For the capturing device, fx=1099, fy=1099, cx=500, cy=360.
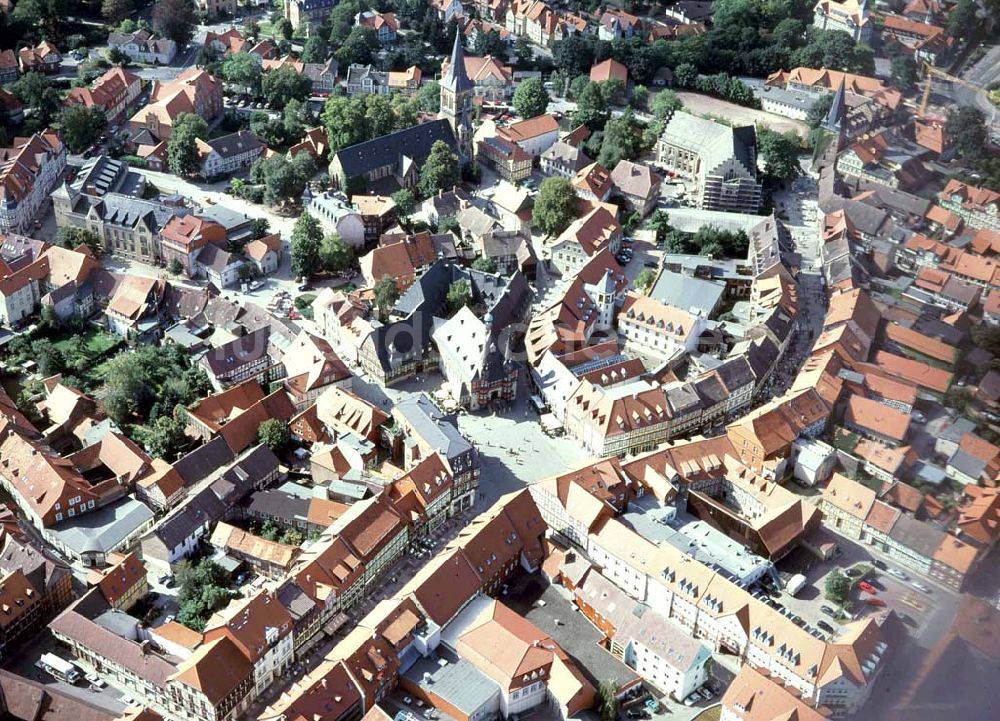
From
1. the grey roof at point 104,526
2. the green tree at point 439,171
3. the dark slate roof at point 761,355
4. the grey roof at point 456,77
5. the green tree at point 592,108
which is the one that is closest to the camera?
the grey roof at point 104,526

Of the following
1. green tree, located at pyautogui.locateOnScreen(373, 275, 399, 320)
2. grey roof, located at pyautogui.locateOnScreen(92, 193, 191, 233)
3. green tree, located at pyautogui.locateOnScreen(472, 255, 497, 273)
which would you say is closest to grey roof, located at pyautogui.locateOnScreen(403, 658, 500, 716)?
green tree, located at pyautogui.locateOnScreen(373, 275, 399, 320)

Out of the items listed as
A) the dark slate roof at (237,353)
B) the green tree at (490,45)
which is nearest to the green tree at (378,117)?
the green tree at (490,45)

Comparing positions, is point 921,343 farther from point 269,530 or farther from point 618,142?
point 618,142

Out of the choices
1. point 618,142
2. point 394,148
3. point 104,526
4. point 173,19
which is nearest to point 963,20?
point 618,142

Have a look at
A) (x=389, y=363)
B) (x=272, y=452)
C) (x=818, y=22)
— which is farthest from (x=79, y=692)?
(x=818, y=22)

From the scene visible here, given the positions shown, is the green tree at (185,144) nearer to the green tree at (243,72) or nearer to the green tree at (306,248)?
the green tree at (243,72)

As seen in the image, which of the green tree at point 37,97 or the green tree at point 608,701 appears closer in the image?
the green tree at point 608,701

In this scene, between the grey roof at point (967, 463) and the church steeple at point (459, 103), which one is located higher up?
the grey roof at point (967, 463)
